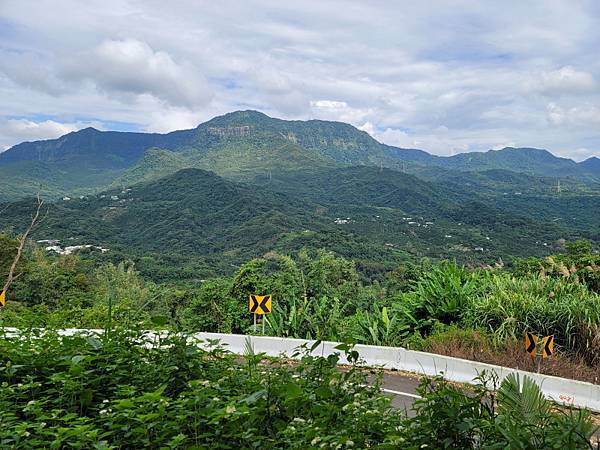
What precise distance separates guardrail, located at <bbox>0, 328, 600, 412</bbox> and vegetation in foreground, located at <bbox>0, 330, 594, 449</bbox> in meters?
3.23

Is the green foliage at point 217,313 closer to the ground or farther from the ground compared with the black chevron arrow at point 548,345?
closer to the ground

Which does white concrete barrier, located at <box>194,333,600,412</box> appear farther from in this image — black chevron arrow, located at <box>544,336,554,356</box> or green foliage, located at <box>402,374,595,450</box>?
green foliage, located at <box>402,374,595,450</box>

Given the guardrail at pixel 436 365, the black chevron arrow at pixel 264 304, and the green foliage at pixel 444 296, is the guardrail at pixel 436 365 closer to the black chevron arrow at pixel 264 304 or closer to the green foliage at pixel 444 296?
the black chevron arrow at pixel 264 304

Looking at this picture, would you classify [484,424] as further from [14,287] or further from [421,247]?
[421,247]

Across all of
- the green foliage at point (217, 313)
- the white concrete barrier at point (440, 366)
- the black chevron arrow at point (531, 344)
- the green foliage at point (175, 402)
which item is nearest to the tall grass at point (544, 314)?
the white concrete barrier at point (440, 366)

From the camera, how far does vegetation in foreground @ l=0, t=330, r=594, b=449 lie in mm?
2584

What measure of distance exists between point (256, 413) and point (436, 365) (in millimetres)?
6734

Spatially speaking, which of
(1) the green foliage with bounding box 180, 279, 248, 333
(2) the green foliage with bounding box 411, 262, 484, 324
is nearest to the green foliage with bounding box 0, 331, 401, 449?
(2) the green foliage with bounding box 411, 262, 484, 324

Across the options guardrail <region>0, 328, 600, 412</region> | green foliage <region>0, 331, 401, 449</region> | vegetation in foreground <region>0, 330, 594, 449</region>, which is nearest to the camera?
vegetation in foreground <region>0, 330, 594, 449</region>

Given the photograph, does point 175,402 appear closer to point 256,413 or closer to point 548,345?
point 256,413

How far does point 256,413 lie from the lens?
2.99m

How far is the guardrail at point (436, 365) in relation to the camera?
7.48m

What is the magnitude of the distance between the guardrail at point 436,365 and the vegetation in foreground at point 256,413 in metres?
3.23

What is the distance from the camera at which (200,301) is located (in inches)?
562
